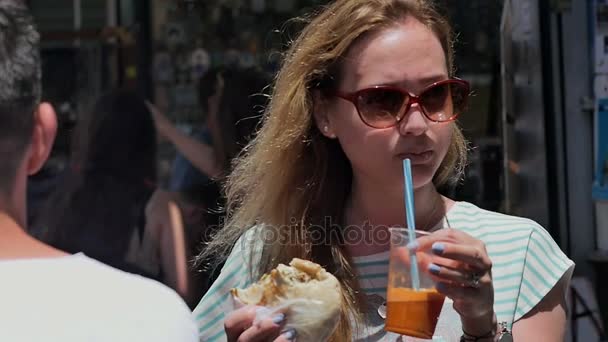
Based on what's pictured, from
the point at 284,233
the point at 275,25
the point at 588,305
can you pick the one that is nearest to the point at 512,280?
the point at 284,233

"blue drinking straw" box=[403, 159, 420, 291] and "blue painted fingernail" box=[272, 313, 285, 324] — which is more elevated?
"blue drinking straw" box=[403, 159, 420, 291]

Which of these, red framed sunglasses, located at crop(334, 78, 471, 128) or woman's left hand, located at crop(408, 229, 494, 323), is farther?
red framed sunglasses, located at crop(334, 78, 471, 128)

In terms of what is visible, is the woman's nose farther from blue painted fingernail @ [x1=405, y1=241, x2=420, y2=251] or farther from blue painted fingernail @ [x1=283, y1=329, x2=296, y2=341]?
blue painted fingernail @ [x1=283, y1=329, x2=296, y2=341]

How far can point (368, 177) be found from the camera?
7.13 ft

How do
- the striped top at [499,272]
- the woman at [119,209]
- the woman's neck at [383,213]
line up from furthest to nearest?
the woman at [119,209]
the woman's neck at [383,213]
the striped top at [499,272]

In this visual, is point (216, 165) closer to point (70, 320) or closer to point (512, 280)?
point (512, 280)

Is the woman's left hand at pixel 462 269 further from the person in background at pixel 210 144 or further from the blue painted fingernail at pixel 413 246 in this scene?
the person in background at pixel 210 144

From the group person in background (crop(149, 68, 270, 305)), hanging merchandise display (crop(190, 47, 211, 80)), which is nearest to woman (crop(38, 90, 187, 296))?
person in background (crop(149, 68, 270, 305))

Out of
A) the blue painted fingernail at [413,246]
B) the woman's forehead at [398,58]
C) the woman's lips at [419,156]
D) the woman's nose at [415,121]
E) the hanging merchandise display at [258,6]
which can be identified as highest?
the hanging merchandise display at [258,6]

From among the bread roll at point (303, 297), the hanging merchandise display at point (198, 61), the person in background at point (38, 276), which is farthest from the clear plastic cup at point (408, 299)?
the hanging merchandise display at point (198, 61)

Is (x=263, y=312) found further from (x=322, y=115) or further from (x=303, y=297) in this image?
(x=322, y=115)

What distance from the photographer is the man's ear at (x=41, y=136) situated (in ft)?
4.80

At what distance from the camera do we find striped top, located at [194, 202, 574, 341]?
6.48ft

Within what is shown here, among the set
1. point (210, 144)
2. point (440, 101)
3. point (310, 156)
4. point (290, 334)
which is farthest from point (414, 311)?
point (210, 144)
